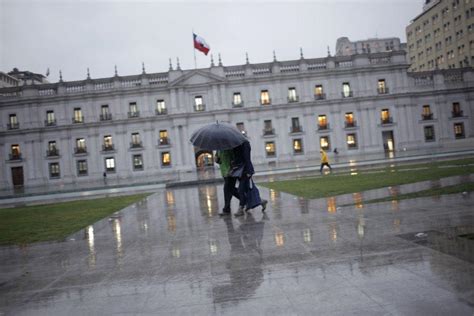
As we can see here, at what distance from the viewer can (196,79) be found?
49.8 m

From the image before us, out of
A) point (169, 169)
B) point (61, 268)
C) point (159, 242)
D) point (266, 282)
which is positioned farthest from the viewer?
point (169, 169)

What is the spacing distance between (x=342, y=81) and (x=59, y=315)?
163ft

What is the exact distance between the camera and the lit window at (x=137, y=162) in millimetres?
50625

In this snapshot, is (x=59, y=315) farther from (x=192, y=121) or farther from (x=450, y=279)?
(x=192, y=121)

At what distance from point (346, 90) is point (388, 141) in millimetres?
7638

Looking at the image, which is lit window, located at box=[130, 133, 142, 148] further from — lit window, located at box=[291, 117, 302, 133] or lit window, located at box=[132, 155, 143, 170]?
lit window, located at box=[291, 117, 302, 133]

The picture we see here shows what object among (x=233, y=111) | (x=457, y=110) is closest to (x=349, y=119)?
(x=457, y=110)

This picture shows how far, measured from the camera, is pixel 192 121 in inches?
1977

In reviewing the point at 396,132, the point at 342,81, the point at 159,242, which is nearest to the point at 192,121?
the point at 342,81

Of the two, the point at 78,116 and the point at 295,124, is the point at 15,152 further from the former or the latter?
Result: the point at 295,124

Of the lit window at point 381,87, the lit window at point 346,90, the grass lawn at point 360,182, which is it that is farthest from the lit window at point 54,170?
the grass lawn at point 360,182

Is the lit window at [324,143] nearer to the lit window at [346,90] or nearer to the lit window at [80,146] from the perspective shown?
the lit window at [346,90]

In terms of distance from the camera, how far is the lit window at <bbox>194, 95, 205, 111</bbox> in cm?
5009

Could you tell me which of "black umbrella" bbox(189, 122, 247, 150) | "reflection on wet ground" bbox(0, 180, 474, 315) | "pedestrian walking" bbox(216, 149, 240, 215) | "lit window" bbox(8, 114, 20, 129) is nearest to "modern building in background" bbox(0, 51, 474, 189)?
"lit window" bbox(8, 114, 20, 129)
